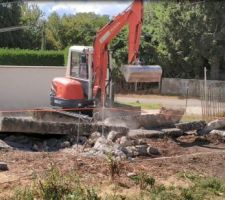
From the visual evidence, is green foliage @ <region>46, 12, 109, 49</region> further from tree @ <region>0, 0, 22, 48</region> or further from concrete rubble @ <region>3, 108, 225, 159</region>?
concrete rubble @ <region>3, 108, 225, 159</region>

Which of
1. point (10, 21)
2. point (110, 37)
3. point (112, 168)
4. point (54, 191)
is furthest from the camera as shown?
point (10, 21)

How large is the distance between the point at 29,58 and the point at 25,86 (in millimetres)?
14437

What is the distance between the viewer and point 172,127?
17891 mm

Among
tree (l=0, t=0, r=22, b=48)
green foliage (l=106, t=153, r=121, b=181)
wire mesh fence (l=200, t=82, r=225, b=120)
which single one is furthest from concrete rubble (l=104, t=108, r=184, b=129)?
tree (l=0, t=0, r=22, b=48)

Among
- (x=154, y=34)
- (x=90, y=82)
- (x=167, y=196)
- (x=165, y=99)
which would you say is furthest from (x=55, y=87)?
(x=154, y=34)

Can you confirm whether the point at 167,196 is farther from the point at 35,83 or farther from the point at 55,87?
the point at 35,83

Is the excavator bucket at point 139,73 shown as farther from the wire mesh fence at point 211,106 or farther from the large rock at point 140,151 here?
the wire mesh fence at point 211,106

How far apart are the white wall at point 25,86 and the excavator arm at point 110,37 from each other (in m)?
9.20

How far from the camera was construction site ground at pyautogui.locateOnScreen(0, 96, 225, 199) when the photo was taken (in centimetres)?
922

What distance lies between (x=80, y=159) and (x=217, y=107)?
494 inches

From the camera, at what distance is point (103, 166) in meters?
10.4

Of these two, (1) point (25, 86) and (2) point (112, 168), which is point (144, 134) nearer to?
(2) point (112, 168)

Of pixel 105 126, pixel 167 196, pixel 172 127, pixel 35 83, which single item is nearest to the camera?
pixel 167 196

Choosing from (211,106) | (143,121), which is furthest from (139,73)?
(211,106)
